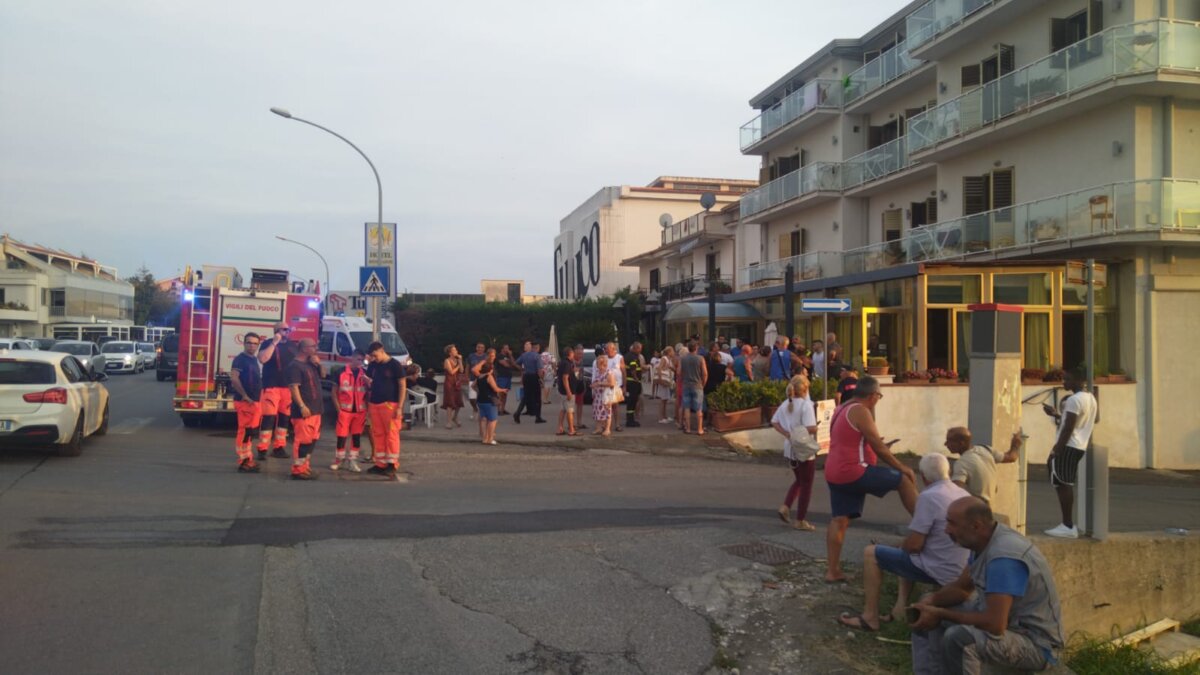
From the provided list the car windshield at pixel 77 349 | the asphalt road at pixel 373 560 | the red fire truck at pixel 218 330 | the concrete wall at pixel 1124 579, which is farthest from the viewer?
the car windshield at pixel 77 349

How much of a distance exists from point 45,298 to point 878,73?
2596 inches

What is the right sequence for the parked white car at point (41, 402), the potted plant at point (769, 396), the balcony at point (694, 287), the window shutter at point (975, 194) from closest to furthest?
the parked white car at point (41, 402) < the potted plant at point (769, 396) < the window shutter at point (975, 194) < the balcony at point (694, 287)

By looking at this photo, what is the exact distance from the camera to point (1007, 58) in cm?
2247

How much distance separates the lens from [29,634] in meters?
5.66

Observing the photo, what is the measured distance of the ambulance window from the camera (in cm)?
2159

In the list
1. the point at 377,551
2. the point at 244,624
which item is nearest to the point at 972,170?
the point at 377,551

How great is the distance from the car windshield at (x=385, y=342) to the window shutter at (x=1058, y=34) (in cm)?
1688

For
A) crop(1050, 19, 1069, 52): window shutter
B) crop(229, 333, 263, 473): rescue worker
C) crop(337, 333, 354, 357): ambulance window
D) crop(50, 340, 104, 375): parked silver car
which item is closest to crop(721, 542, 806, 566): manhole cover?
crop(229, 333, 263, 473): rescue worker

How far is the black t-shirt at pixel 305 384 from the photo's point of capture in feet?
38.6

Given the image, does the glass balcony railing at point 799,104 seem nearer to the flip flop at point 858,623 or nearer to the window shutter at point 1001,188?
the window shutter at point 1001,188

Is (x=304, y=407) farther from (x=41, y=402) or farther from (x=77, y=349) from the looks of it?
(x=77, y=349)

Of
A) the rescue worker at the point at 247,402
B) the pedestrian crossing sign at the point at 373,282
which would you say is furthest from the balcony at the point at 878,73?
the rescue worker at the point at 247,402

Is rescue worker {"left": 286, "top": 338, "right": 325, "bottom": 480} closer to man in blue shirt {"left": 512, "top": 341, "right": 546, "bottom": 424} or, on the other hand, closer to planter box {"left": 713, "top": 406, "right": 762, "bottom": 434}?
man in blue shirt {"left": 512, "top": 341, "right": 546, "bottom": 424}

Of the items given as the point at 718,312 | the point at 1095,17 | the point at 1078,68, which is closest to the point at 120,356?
the point at 718,312
